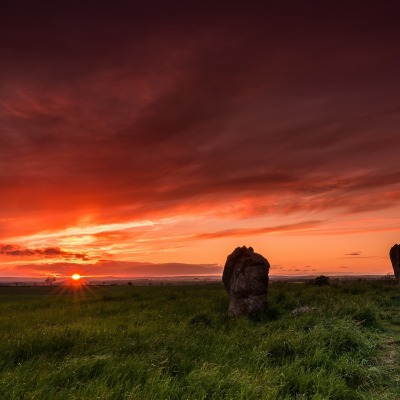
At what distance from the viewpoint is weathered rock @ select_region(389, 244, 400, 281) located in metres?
43.6

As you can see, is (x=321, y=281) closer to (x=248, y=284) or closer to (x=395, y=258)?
(x=395, y=258)

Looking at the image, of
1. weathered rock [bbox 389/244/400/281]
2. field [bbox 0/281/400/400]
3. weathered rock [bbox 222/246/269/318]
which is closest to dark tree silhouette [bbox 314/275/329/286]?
weathered rock [bbox 389/244/400/281]

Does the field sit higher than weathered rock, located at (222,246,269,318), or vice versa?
weathered rock, located at (222,246,269,318)

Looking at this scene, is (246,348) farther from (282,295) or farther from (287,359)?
(282,295)

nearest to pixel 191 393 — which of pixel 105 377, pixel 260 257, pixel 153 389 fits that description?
pixel 153 389

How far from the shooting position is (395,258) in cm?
4500

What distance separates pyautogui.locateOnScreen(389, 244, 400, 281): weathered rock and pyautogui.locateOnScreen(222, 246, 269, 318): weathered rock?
89.4ft

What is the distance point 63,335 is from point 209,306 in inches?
510

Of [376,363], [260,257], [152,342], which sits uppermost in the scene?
[260,257]

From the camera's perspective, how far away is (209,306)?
80.0ft

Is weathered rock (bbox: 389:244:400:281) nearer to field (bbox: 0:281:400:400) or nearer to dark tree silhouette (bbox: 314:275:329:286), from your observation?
dark tree silhouette (bbox: 314:275:329:286)

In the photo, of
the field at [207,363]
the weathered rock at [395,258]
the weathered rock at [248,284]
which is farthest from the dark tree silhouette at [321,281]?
the field at [207,363]

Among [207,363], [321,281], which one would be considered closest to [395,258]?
[321,281]

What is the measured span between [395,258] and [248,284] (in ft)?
101
